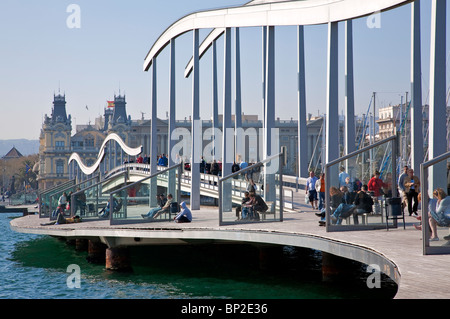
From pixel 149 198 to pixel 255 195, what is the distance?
4395mm

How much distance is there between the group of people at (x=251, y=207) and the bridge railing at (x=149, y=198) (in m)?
3.38

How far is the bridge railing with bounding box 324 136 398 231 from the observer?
16062mm

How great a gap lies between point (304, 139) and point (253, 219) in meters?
7.68

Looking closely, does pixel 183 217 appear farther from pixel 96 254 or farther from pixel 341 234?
pixel 341 234

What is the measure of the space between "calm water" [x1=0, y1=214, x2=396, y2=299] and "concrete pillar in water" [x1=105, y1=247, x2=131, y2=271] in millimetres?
259

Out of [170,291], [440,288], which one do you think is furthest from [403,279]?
[170,291]

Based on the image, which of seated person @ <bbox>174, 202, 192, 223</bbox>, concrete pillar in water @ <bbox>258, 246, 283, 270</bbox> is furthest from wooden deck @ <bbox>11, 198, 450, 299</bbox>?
concrete pillar in water @ <bbox>258, 246, 283, 270</bbox>

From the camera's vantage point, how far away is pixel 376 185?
1622 centimetres

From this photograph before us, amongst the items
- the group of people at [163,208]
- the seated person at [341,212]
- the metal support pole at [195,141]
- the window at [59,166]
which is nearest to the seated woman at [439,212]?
the seated person at [341,212]

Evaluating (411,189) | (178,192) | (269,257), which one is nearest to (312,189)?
(269,257)

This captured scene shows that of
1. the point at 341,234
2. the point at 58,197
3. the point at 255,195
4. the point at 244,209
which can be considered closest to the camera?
the point at 341,234

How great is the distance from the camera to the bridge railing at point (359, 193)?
1606 cm

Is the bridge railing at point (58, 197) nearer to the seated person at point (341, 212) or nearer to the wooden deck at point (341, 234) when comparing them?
the wooden deck at point (341, 234)
